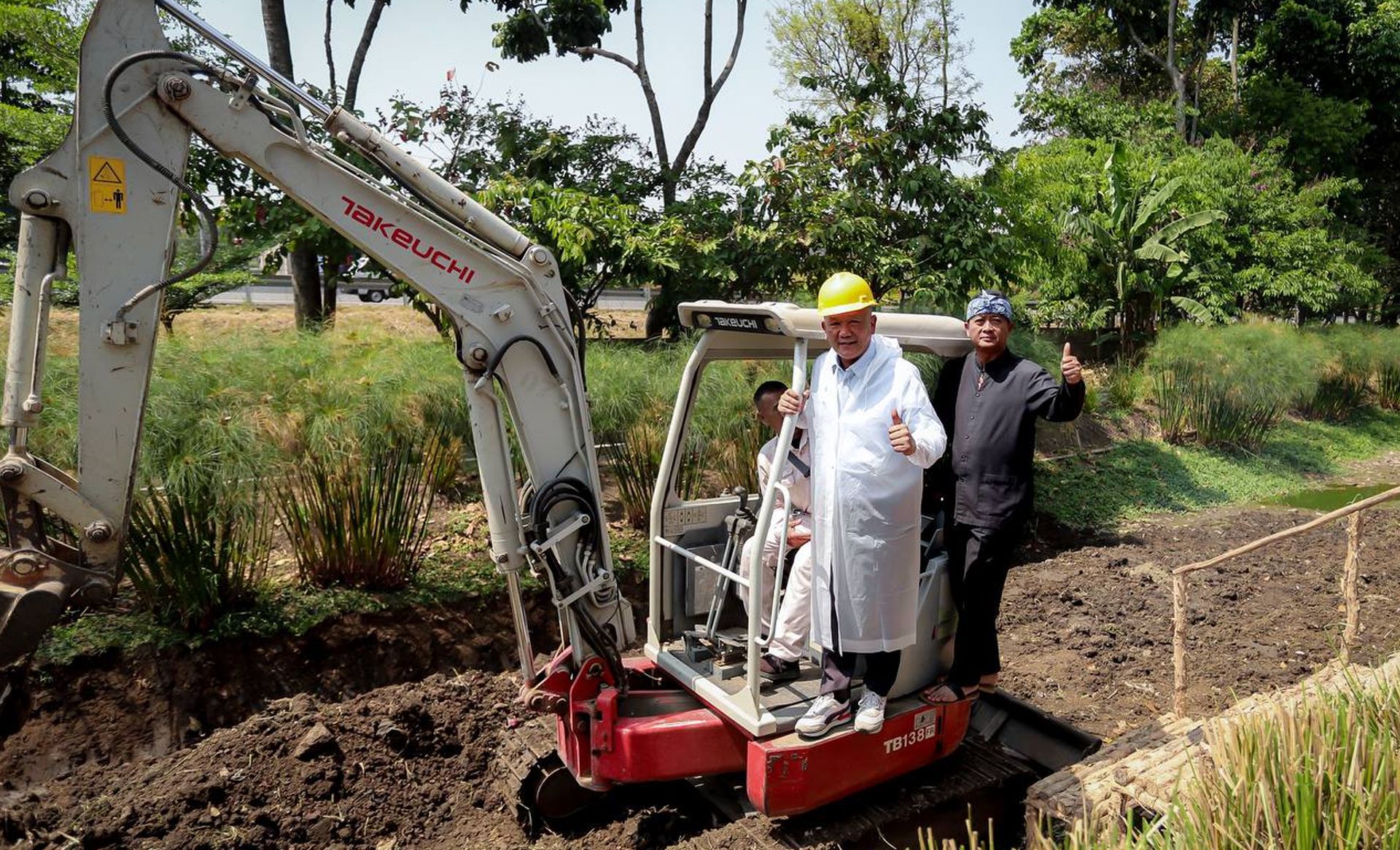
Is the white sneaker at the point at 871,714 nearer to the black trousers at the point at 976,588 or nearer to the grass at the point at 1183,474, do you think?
the black trousers at the point at 976,588

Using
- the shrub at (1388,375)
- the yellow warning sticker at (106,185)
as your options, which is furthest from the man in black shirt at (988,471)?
the shrub at (1388,375)

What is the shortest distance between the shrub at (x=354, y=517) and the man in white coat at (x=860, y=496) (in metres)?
3.23

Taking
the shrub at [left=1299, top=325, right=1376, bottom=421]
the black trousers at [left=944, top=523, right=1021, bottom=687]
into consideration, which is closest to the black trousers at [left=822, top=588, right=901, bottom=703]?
the black trousers at [left=944, top=523, right=1021, bottom=687]

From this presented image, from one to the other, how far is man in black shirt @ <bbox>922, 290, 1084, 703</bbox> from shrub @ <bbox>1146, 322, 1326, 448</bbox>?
1037cm

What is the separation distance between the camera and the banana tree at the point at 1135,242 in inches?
635

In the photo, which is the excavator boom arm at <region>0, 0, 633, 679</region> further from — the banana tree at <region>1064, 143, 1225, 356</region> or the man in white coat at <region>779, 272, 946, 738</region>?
the banana tree at <region>1064, 143, 1225, 356</region>

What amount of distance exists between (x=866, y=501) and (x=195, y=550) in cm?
380

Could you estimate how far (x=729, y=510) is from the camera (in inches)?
193

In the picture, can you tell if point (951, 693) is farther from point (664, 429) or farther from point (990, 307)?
point (664, 429)

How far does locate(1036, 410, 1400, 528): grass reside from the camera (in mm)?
10570

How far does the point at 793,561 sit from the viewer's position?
433 centimetres

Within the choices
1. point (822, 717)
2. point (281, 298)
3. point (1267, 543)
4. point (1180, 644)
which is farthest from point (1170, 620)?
point (281, 298)

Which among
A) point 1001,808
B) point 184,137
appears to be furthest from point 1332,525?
point 184,137

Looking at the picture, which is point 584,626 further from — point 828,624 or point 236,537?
point 236,537
